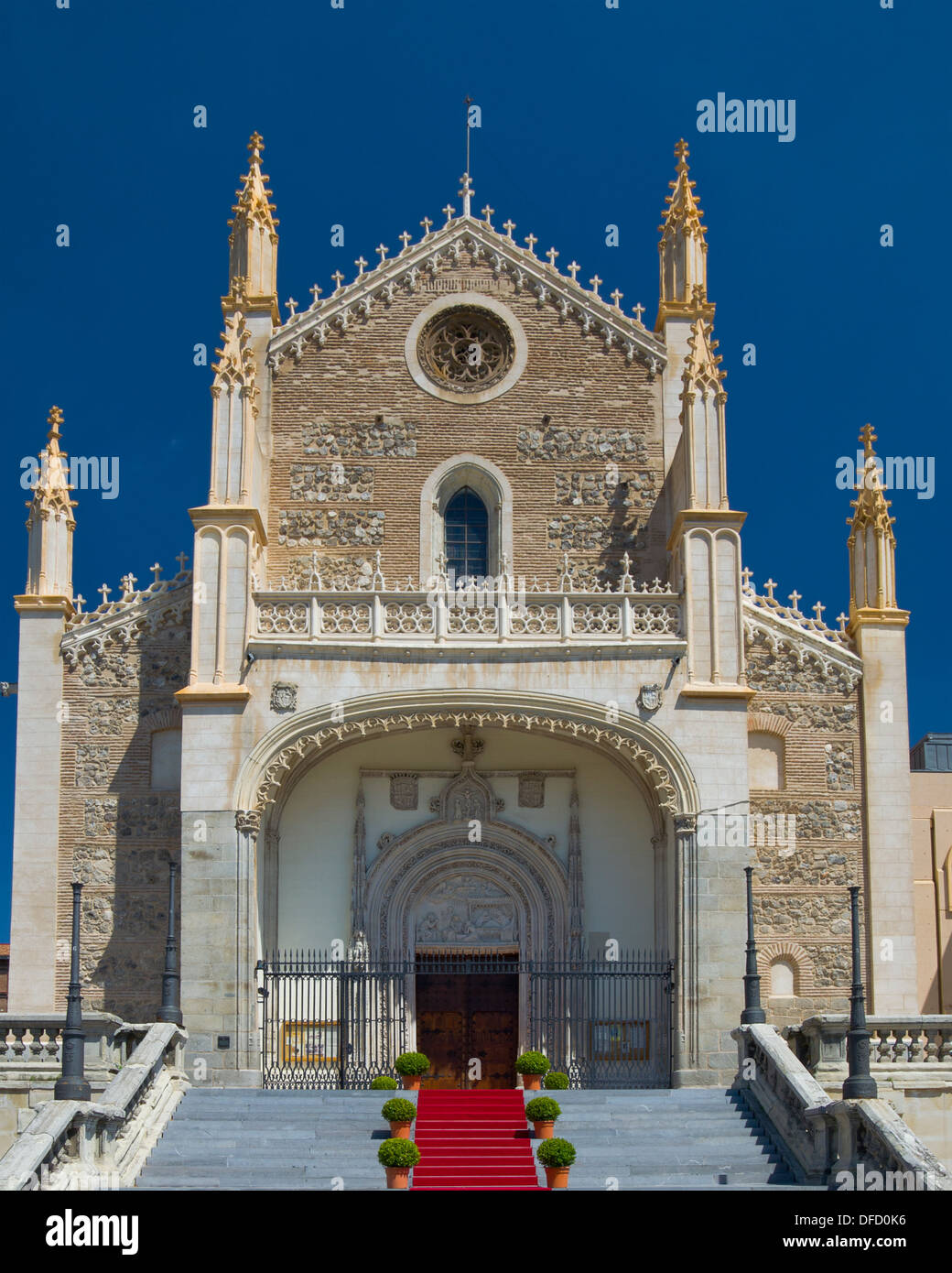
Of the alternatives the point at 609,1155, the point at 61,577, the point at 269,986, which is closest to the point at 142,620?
the point at 61,577

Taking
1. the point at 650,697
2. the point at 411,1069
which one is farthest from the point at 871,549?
the point at 411,1069

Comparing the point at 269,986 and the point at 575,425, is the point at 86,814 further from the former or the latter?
the point at 575,425

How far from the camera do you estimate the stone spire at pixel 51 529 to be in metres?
31.9

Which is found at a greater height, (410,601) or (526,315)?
(526,315)

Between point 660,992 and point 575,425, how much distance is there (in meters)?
10.6

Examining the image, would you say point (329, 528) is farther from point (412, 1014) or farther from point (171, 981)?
point (171, 981)

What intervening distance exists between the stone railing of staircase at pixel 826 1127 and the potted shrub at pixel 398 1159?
4953 millimetres

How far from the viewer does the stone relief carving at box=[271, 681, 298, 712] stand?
29.2 m

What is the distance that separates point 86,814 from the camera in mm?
30922

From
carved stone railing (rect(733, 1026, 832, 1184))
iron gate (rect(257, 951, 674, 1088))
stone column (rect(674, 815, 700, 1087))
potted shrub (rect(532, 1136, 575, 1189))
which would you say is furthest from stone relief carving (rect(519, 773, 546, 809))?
potted shrub (rect(532, 1136, 575, 1189))

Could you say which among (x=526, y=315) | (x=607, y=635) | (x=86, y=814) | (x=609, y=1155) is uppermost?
(x=526, y=315)

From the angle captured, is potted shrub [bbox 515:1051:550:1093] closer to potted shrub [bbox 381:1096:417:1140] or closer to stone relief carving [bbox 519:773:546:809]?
potted shrub [bbox 381:1096:417:1140]

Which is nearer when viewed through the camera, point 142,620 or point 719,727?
point 719,727

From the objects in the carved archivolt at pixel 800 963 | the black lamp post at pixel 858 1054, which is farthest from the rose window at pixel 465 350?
the black lamp post at pixel 858 1054
